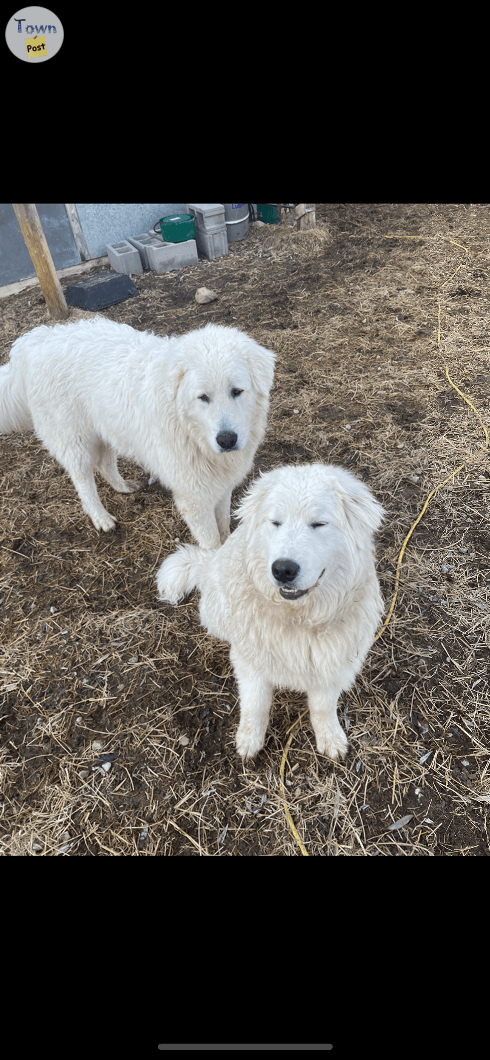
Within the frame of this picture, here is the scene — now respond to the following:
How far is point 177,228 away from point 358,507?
7127mm

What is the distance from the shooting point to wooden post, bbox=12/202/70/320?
5336mm

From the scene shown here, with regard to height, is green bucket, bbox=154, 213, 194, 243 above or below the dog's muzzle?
above

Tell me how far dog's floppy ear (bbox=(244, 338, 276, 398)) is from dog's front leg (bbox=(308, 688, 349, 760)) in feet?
5.53

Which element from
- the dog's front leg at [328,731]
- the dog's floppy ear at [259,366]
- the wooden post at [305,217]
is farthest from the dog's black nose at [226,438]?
the wooden post at [305,217]

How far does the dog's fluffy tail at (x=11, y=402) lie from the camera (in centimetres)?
337

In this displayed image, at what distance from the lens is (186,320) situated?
20.3ft

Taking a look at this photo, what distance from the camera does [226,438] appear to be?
106 inches

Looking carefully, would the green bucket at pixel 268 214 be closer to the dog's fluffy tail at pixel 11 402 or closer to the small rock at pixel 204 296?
the small rock at pixel 204 296

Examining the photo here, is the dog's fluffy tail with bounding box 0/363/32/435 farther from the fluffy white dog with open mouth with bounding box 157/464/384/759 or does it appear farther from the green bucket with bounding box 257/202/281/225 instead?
the green bucket with bounding box 257/202/281/225

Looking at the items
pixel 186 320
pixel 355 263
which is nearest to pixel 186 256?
pixel 186 320

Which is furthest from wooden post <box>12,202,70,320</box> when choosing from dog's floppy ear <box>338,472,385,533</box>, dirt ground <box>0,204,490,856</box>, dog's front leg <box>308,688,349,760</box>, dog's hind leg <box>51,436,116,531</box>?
dog's front leg <box>308,688,349,760</box>

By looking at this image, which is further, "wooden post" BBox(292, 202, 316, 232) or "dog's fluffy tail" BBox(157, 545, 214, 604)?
"wooden post" BBox(292, 202, 316, 232)

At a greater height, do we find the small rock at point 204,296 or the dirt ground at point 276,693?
the small rock at point 204,296

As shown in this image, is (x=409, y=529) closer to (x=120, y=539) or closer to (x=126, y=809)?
(x=120, y=539)
